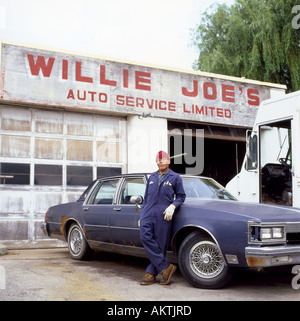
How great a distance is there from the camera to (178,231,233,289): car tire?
5105 mm

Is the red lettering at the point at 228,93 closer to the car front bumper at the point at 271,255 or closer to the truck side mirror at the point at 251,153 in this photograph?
the truck side mirror at the point at 251,153

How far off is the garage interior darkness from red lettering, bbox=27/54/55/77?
15.4 feet

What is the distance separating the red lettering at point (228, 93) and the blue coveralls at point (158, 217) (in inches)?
292

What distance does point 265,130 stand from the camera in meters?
7.82

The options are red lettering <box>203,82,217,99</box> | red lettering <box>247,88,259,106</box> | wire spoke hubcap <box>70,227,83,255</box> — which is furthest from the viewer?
red lettering <box>247,88,259,106</box>

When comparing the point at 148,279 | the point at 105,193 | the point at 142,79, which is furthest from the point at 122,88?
the point at 148,279

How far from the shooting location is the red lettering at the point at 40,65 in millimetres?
10023

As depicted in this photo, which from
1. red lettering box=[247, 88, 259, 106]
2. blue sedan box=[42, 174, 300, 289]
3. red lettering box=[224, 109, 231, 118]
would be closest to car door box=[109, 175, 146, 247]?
blue sedan box=[42, 174, 300, 289]

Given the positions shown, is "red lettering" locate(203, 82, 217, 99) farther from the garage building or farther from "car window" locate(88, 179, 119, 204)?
"car window" locate(88, 179, 119, 204)

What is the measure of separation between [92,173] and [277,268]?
6.71 m

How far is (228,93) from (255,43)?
4.21m

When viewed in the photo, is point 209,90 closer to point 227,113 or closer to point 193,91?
point 193,91
